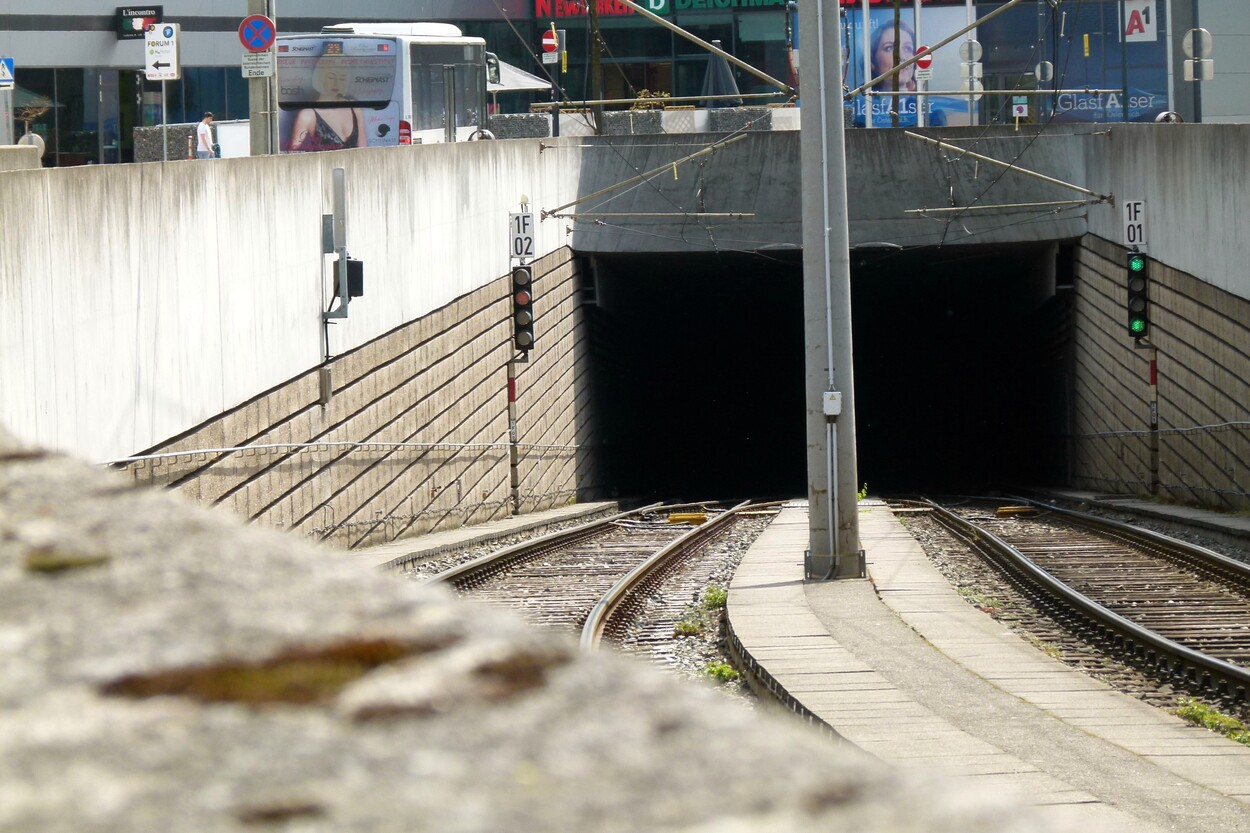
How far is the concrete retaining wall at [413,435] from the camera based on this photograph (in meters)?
14.4

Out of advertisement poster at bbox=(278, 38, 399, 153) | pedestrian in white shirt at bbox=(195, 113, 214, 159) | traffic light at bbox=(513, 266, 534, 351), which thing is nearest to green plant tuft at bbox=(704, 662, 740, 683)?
traffic light at bbox=(513, 266, 534, 351)

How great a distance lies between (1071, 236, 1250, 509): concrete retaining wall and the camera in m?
21.4

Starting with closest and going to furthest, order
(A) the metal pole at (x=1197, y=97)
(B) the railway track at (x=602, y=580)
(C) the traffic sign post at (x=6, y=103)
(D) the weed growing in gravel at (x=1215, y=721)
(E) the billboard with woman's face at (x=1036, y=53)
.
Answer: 1. (D) the weed growing in gravel at (x=1215, y=721)
2. (B) the railway track at (x=602, y=580)
3. (C) the traffic sign post at (x=6, y=103)
4. (A) the metal pole at (x=1197, y=97)
5. (E) the billboard with woman's face at (x=1036, y=53)

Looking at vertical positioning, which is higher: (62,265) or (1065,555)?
(62,265)

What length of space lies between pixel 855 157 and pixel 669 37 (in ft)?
72.9

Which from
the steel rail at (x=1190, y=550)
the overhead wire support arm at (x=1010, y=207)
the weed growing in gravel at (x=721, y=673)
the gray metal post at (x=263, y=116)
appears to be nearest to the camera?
the weed growing in gravel at (x=721, y=673)

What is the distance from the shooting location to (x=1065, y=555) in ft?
57.9

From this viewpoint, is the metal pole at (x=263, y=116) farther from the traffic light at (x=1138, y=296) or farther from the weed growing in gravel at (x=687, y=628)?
the traffic light at (x=1138, y=296)

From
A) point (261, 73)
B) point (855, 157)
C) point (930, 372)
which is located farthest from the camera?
point (930, 372)

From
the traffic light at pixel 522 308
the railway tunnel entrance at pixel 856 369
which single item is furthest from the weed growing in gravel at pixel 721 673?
the railway tunnel entrance at pixel 856 369

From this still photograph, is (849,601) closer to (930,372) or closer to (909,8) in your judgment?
(930,372)

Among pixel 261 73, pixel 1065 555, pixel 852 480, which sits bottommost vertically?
pixel 1065 555

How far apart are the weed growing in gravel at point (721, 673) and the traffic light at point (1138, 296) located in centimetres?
1481

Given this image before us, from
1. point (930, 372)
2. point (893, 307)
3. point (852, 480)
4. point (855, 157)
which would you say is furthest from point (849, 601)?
point (930, 372)
